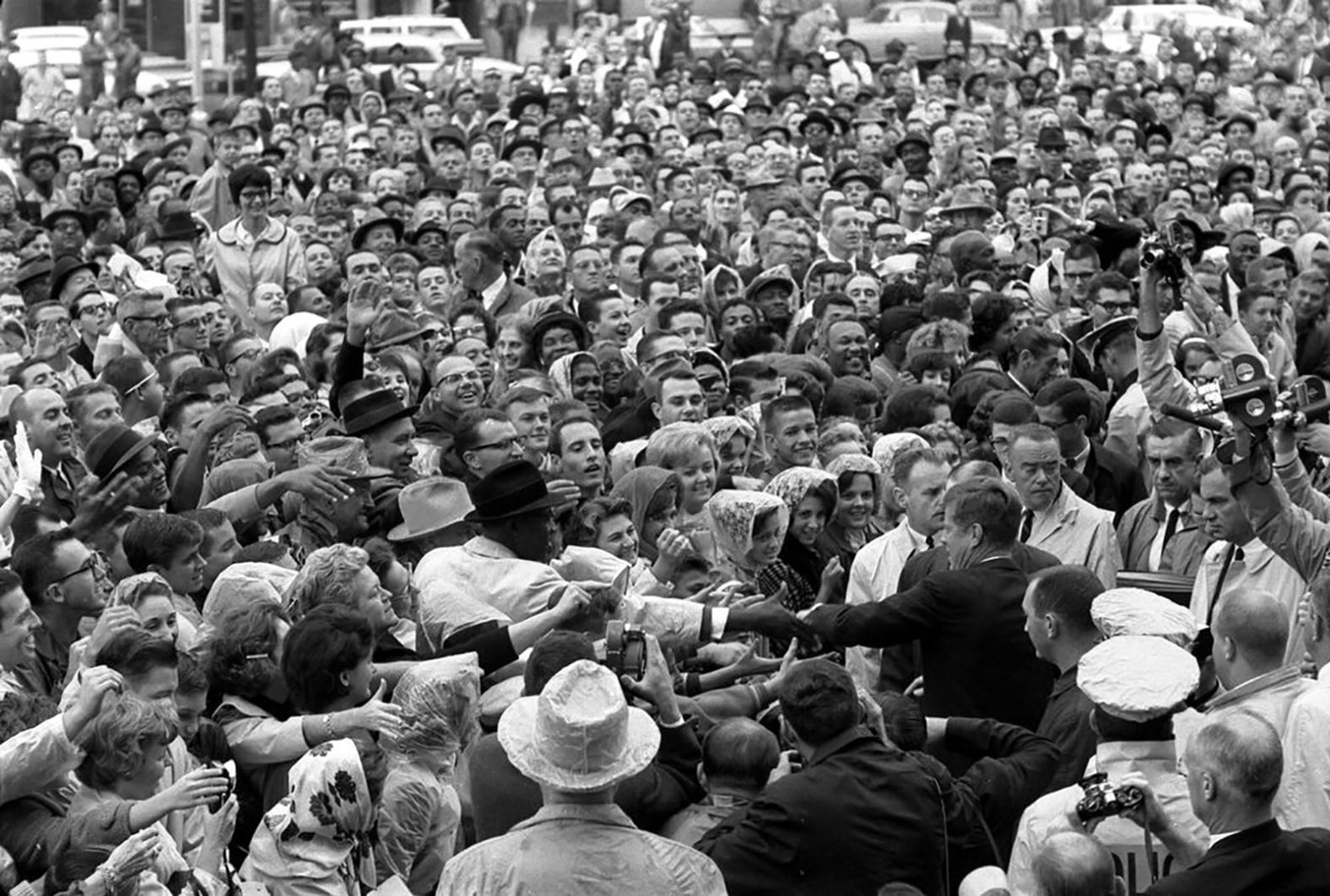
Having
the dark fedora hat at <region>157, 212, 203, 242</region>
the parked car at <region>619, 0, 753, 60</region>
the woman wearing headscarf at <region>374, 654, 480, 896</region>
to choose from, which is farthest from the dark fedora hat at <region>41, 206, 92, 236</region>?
the parked car at <region>619, 0, 753, 60</region>

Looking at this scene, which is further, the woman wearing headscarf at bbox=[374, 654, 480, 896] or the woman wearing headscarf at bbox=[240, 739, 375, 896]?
the woman wearing headscarf at bbox=[374, 654, 480, 896]

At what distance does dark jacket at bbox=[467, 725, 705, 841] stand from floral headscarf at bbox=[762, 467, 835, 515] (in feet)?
8.21

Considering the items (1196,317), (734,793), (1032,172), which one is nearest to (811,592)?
(734,793)

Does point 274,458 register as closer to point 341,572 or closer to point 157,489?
point 157,489

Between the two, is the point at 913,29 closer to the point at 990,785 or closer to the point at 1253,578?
the point at 1253,578

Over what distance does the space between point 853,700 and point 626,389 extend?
5991 mm

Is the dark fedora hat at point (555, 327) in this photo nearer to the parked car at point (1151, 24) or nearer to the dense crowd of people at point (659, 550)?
the dense crowd of people at point (659, 550)

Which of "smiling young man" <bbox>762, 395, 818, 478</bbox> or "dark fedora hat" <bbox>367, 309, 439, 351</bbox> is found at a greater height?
"smiling young man" <bbox>762, 395, 818, 478</bbox>

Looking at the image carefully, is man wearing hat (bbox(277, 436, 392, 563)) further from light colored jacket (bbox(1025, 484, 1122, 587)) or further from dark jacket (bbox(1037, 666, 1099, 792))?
dark jacket (bbox(1037, 666, 1099, 792))

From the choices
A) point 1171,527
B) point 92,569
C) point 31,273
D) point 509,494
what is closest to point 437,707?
point 509,494

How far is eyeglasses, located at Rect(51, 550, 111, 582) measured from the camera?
7.75 meters

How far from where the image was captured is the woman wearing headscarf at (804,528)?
884cm

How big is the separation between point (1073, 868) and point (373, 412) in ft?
16.6

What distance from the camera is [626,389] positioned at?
12.0m
